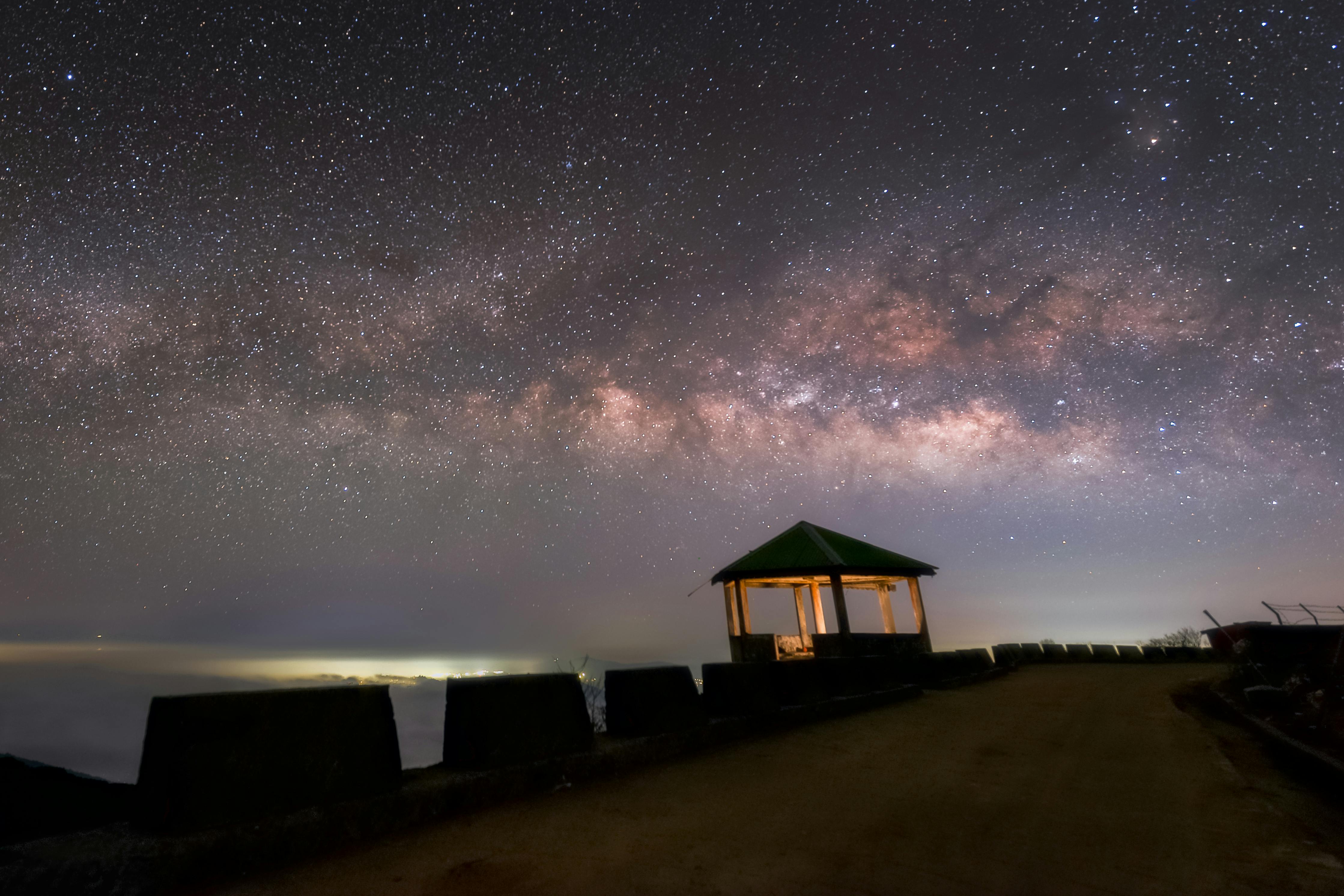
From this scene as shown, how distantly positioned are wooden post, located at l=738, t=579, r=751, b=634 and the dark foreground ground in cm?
1399

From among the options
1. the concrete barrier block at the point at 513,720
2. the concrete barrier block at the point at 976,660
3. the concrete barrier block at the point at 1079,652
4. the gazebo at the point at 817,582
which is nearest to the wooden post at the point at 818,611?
the gazebo at the point at 817,582

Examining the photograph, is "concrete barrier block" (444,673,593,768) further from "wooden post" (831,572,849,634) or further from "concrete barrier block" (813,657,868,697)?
"wooden post" (831,572,849,634)

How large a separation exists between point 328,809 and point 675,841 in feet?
5.38

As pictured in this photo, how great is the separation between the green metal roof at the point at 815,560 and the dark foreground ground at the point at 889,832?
12358 millimetres

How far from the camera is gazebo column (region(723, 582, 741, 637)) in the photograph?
18.7 m

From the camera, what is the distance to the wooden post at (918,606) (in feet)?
61.7

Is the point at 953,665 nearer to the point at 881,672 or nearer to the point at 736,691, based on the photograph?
the point at 881,672

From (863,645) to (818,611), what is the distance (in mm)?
2548

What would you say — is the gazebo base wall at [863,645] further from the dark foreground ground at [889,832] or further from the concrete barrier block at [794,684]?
the dark foreground ground at [889,832]

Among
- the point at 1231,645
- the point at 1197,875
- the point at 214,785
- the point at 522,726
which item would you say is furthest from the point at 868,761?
the point at 1231,645

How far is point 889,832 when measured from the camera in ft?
9.48

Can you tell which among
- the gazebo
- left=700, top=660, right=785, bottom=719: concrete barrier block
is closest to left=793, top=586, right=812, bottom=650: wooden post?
the gazebo

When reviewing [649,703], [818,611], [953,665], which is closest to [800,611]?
[818,611]

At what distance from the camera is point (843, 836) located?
2.84 m
